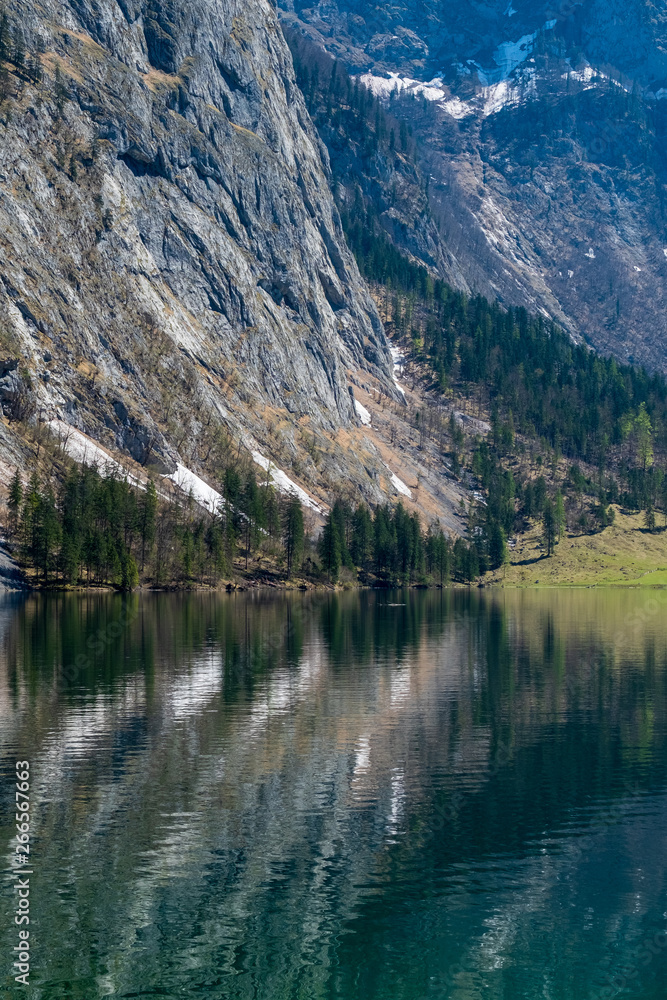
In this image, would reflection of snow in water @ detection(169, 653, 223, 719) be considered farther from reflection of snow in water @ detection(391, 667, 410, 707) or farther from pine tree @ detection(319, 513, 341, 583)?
pine tree @ detection(319, 513, 341, 583)

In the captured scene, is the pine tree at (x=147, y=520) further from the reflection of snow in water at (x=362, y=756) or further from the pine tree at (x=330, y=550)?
the reflection of snow in water at (x=362, y=756)

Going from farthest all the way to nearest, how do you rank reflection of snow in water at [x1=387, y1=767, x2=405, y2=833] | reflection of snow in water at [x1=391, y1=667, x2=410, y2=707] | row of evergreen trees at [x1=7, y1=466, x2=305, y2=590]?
row of evergreen trees at [x1=7, y1=466, x2=305, y2=590]
reflection of snow in water at [x1=391, y1=667, x2=410, y2=707]
reflection of snow in water at [x1=387, y1=767, x2=405, y2=833]

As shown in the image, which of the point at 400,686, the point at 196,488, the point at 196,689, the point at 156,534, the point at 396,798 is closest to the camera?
the point at 396,798

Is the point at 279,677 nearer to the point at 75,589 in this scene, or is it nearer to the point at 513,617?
the point at 513,617

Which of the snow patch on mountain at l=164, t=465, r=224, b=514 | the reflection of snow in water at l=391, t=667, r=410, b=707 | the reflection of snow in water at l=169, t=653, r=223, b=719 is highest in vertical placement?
the snow patch on mountain at l=164, t=465, r=224, b=514

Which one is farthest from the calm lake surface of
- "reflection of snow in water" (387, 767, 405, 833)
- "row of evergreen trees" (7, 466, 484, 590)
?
"row of evergreen trees" (7, 466, 484, 590)

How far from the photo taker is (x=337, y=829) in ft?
122

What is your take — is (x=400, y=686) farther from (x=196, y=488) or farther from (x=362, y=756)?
(x=196, y=488)

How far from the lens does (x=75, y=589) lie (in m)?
151

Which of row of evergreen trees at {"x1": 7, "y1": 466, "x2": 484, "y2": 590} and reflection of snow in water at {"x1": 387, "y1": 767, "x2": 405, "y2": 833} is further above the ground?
row of evergreen trees at {"x1": 7, "y1": 466, "x2": 484, "y2": 590}

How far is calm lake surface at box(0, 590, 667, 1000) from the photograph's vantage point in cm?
2662

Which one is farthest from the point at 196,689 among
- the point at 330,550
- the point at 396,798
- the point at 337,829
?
the point at 330,550

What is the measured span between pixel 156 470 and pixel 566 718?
144 metres

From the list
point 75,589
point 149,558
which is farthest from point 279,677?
point 149,558
